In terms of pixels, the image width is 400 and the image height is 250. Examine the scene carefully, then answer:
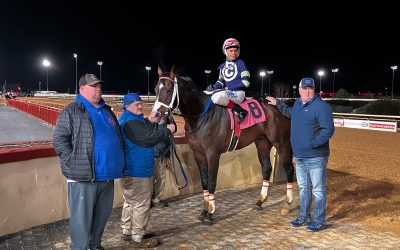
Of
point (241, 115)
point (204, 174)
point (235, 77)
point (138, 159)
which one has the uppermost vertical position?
point (235, 77)

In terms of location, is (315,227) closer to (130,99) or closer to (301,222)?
(301,222)

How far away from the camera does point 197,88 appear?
19.9ft

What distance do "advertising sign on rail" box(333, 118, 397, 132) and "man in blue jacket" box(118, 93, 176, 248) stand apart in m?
21.2

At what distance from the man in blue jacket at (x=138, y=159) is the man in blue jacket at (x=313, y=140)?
1891 millimetres

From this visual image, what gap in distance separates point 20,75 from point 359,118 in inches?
5676

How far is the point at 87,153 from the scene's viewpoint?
362 cm

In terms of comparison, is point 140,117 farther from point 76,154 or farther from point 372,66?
point 372,66

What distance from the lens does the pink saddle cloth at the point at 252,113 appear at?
6461 mm

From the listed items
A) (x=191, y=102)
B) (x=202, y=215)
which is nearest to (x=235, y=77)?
(x=191, y=102)

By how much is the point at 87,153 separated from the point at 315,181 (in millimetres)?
3294

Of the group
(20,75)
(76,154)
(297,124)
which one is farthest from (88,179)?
(20,75)

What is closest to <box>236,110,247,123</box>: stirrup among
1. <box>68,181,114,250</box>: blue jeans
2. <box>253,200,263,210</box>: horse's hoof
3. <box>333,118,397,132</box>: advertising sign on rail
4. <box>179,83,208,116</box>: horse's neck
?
<box>179,83,208,116</box>: horse's neck

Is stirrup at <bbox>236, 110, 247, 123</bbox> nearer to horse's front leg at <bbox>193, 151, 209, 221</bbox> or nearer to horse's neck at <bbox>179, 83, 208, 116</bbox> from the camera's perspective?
horse's neck at <bbox>179, 83, 208, 116</bbox>

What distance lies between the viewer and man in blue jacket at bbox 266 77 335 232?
525cm
